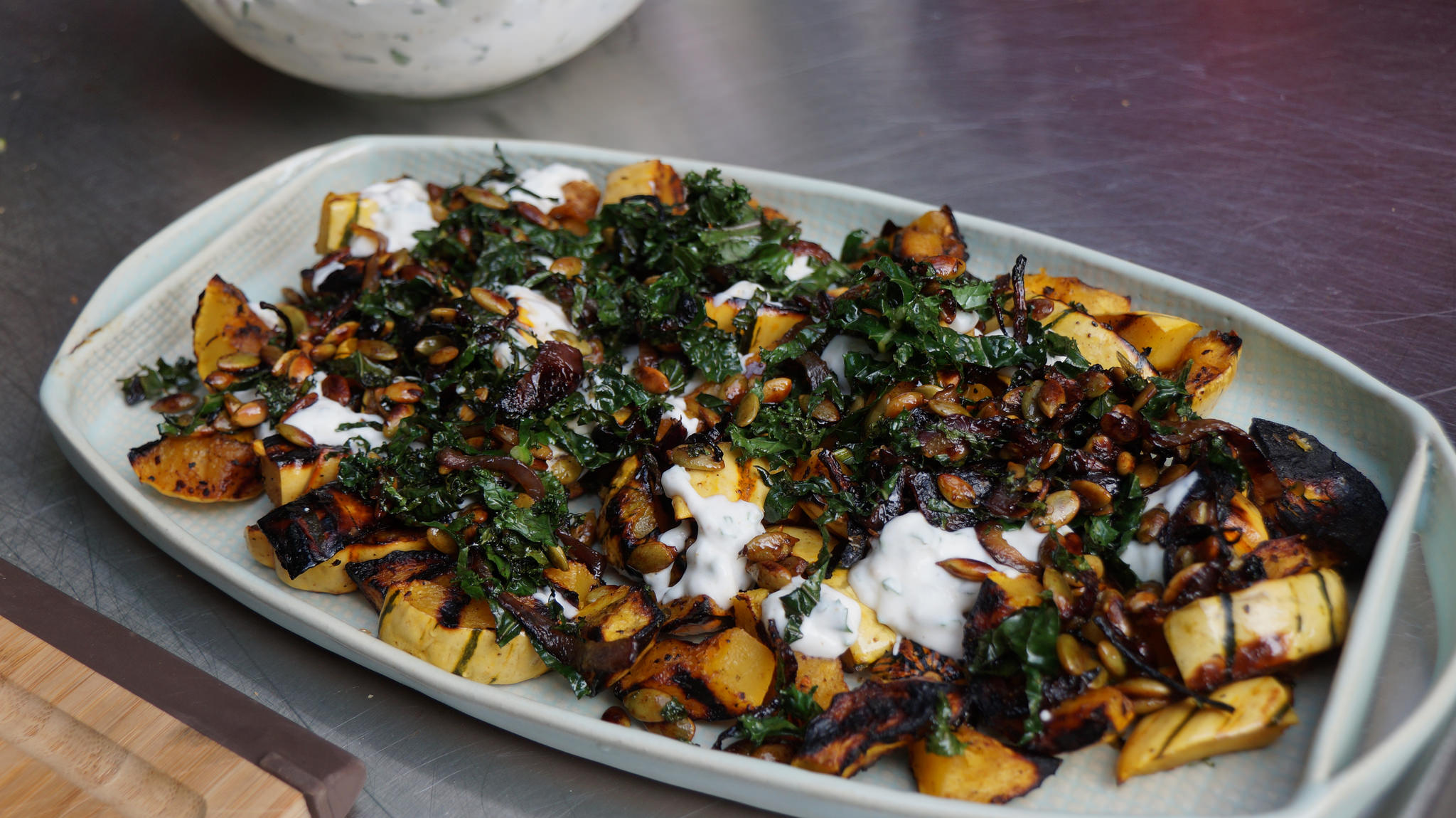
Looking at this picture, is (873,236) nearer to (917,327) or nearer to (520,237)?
(917,327)

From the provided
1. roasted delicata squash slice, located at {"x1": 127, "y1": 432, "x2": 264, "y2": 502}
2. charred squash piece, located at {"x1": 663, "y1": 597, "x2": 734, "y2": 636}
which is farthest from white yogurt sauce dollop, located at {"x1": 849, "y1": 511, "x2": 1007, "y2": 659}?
roasted delicata squash slice, located at {"x1": 127, "y1": 432, "x2": 264, "y2": 502}

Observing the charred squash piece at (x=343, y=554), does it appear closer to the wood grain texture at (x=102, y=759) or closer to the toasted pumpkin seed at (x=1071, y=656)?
the wood grain texture at (x=102, y=759)

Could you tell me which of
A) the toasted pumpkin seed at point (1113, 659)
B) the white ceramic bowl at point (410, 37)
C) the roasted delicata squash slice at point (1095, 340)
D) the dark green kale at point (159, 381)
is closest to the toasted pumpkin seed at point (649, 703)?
the toasted pumpkin seed at point (1113, 659)

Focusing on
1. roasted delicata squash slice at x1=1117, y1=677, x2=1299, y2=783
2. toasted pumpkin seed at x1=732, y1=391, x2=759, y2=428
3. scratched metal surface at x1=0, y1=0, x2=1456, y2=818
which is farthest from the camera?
scratched metal surface at x1=0, y1=0, x2=1456, y2=818

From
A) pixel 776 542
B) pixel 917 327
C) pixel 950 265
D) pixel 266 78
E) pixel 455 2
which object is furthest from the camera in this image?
pixel 266 78

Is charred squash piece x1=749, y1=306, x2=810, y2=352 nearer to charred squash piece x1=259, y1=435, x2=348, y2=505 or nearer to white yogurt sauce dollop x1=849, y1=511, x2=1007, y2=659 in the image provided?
white yogurt sauce dollop x1=849, y1=511, x2=1007, y2=659

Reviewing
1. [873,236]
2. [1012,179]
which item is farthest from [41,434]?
[1012,179]

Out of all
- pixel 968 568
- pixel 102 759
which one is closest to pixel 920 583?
pixel 968 568
